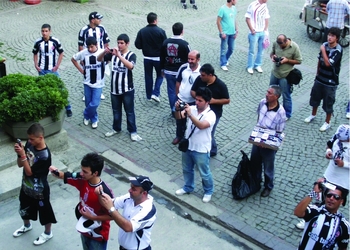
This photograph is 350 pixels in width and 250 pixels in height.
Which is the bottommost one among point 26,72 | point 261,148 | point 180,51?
point 26,72

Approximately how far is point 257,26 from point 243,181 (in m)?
5.46

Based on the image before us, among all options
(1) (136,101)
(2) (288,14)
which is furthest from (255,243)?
(2) (288,14)

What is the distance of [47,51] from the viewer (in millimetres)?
9094

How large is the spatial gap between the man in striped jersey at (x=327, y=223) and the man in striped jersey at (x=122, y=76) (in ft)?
14.0

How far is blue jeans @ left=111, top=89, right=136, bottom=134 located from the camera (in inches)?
331

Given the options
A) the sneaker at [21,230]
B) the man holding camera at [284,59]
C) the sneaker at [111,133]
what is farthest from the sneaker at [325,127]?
the sneaker at [21,230]

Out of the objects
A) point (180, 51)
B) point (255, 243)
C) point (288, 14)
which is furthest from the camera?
point (288, 14)

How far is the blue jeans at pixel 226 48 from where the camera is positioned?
1156 centimetres

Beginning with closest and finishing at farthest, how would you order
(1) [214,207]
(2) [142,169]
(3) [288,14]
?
(1) [214,207]
(2) [142,169]
(3) [288,14]

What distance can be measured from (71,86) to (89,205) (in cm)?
601

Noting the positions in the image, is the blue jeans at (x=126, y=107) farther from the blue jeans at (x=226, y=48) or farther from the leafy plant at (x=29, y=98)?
the blue jeans at (x=226, y=48)

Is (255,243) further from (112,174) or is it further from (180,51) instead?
(180,51)

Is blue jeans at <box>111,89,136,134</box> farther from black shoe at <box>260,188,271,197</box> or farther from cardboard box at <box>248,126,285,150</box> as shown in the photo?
black shoe at <box>260,188,271,197</box>

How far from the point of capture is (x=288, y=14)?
16375 millimetres
